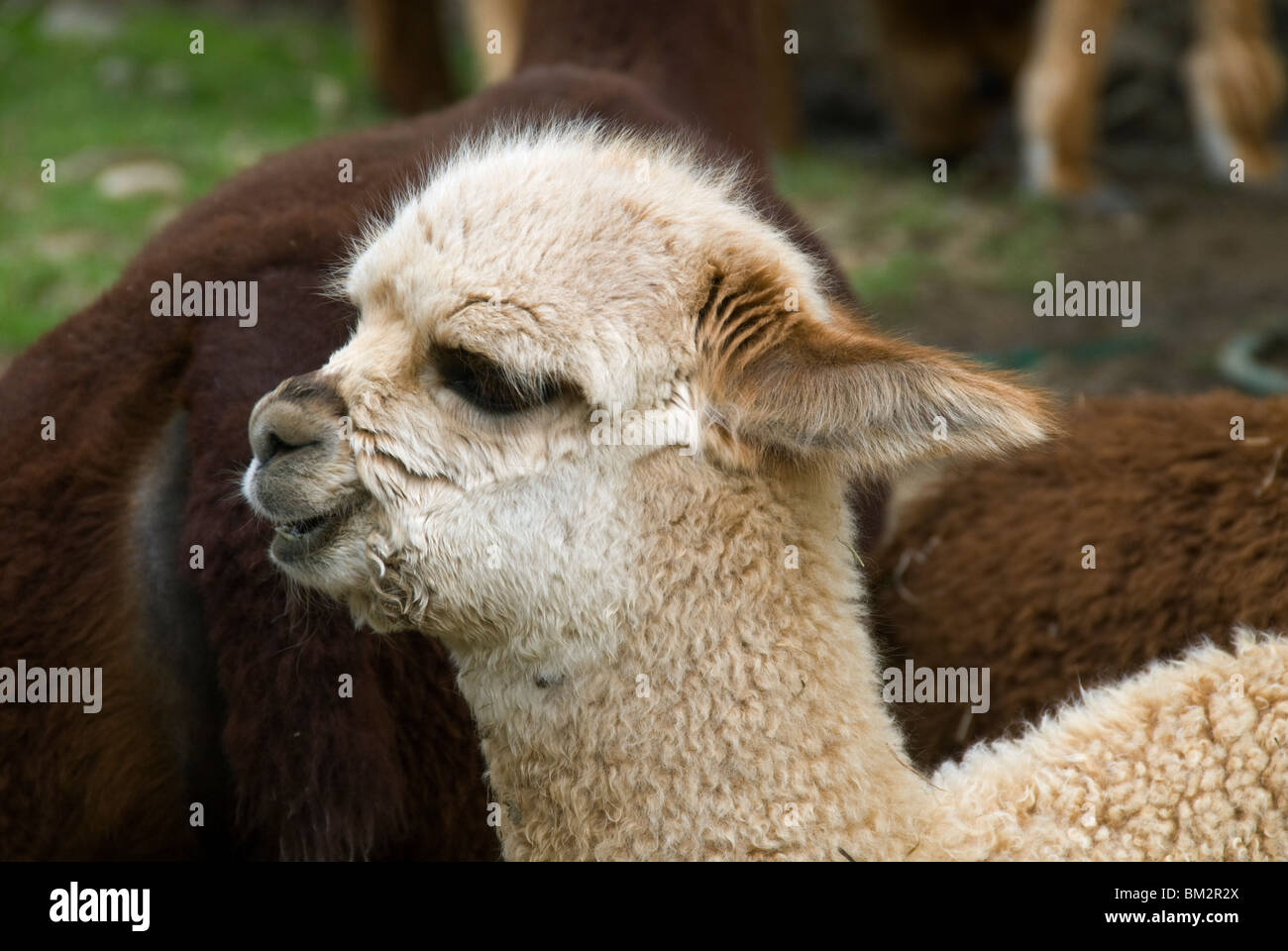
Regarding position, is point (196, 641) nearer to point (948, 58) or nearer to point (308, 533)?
point (308, 533)

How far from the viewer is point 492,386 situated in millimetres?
2117

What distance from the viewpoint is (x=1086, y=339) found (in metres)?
6.48

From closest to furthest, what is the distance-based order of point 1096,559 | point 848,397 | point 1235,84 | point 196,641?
point 848,397 → point 196,641 → point 1096,559 → point 1235,84

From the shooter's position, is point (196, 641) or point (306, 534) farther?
point (196, 641)

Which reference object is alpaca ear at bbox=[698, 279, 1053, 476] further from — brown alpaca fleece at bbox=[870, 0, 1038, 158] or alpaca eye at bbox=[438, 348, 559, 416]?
brown alpaca fleece at bbox=[870, 0, 1038, 158]

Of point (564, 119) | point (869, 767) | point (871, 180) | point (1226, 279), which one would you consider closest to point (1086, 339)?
point (1226, 279)

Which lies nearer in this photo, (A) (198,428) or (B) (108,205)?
(A) (198,428)

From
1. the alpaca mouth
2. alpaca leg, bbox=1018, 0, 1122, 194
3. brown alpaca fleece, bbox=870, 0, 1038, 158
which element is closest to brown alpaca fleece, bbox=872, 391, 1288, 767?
the alpaca mouth

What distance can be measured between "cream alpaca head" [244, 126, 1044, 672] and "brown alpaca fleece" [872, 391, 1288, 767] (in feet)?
2.81

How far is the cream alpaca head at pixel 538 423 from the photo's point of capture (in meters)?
2.11

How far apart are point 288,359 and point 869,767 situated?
121 cm

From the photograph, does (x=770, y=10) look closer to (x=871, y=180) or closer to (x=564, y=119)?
(x=871, y=180)

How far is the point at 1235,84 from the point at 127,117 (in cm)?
648

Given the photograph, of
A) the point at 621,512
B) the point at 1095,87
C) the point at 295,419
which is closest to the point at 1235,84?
the point at 1095,87
